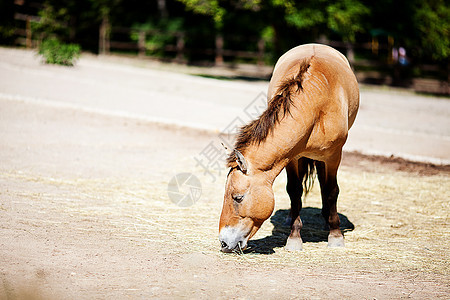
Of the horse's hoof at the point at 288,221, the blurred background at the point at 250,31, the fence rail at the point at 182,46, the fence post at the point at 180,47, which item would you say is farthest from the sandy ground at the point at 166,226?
the fence post at the point at 180,47

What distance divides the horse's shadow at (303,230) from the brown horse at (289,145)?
271 mm

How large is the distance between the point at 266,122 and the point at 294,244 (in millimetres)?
1324

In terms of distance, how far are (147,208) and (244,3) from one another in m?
15.5

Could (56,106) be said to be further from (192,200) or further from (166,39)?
(166,39)

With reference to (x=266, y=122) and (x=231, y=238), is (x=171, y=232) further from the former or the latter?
(x=266, y=122)

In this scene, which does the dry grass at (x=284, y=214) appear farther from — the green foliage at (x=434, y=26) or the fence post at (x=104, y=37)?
the fence post at (x=104, y=37)

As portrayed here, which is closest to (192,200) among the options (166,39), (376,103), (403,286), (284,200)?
(284,200)

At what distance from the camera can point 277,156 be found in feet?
14.0

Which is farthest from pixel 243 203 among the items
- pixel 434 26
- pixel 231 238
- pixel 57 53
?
pixel 434 26

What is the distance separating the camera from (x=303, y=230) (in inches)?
223

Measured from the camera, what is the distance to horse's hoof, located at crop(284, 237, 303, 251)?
4.86 meters

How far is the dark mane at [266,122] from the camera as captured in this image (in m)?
4.26

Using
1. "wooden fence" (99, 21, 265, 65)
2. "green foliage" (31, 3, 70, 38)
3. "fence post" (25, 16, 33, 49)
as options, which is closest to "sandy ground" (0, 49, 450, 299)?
"wooden fence" (99, 21, 265, 65)

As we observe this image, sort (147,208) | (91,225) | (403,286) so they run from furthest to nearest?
(147,208) → (91,225) → (403,286)
